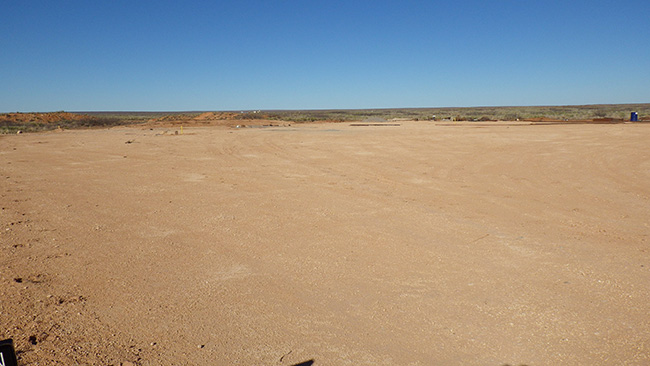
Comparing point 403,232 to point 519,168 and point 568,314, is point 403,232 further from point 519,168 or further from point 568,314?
point 519,168

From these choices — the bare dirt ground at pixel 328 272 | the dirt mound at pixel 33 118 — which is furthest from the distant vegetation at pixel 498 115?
the bare dirt ground at pixel 328 272

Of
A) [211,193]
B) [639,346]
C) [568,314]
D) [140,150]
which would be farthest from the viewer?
[140,150]

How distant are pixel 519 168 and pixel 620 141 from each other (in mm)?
10916

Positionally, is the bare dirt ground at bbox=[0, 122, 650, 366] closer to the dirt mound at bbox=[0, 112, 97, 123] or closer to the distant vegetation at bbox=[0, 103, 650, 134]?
the distant vegetation at bbox=[0, 103, 650, 134]

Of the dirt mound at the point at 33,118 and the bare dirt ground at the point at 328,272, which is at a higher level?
the dirt mound at the point at 33,118

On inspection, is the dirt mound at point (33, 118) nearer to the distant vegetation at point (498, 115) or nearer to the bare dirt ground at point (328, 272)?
the distant vegetation at point (498, 115)

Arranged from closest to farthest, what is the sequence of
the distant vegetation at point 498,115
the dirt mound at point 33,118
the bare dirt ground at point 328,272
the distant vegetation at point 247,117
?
1. the bare dirt ground at point 328,272
2. the distant vegetation at point 247,117
3. the distant vegetation at point 498,115
4. the dirt mound at point 33,118

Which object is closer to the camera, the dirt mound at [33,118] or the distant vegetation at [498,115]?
the distant vegetation at [498,115]

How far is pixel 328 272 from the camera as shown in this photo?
16.7 ft

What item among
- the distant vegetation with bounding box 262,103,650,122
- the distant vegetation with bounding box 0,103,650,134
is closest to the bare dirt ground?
the distant vegetation with bounding box 0,103,650,134

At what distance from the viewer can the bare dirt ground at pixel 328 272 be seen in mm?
3578

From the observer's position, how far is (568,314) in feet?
13.3

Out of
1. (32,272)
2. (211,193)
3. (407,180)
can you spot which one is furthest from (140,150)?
(32,272)

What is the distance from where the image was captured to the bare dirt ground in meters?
3.58
